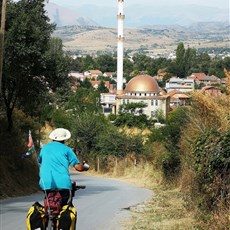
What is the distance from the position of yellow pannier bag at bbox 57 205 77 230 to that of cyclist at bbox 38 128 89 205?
0.16 metres

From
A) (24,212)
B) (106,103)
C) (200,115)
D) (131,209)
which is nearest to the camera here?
(24,212)

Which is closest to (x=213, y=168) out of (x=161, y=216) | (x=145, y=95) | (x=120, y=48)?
(x=161, y=216)

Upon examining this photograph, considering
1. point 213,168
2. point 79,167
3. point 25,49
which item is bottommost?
point 213,168

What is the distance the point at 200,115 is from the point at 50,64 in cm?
862

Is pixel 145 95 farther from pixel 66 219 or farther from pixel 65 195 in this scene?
pixel 66 219

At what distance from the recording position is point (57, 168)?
8398mm

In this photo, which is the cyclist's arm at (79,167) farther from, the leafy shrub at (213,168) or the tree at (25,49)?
the tree at (25,49)

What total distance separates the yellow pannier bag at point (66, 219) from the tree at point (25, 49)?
52.1ft

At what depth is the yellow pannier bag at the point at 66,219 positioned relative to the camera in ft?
27.0

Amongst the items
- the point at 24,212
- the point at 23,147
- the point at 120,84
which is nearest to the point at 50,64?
the point at 23,147

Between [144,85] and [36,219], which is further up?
[144,85]

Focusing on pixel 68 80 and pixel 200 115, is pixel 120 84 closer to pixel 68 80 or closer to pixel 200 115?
pixel 68 80

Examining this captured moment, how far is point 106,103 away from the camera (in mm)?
144500

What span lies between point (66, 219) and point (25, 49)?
16377mm
